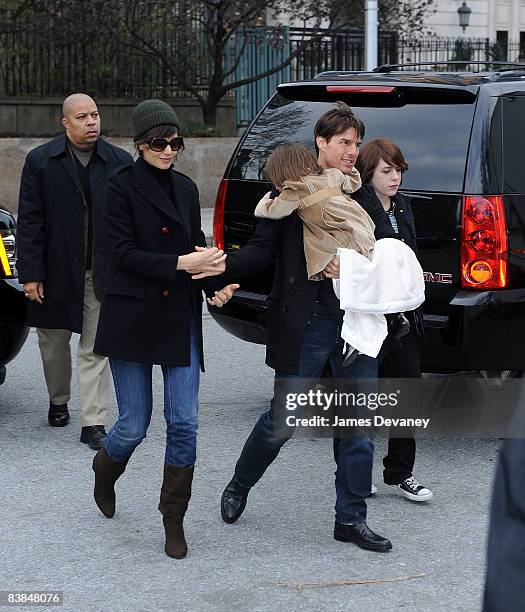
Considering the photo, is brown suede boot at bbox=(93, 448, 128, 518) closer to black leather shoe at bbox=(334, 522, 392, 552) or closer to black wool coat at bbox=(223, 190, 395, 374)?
black wool coat at bbox=(223, 190, 395, 374)

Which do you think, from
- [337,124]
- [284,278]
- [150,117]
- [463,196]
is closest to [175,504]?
[284,278]

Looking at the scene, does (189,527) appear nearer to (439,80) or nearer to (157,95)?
(439,80)

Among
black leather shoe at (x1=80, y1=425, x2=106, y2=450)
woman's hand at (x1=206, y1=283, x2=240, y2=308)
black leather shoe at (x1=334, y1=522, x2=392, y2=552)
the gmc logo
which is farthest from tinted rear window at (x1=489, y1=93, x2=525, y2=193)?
black leather shoe at (x1=80, y1=425, x2=106, y2=450)

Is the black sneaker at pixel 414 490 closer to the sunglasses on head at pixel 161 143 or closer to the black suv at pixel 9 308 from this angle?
the sunglasses on head at pixel 161 143

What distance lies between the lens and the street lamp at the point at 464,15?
3403 cm

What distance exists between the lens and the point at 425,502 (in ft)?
17.1

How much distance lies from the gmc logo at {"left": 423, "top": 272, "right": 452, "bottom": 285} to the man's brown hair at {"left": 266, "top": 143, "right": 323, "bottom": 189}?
1129 mm

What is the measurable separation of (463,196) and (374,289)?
1.11 metres

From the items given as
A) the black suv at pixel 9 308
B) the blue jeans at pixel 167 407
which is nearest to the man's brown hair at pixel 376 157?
the blue jeans at pixel 167 407

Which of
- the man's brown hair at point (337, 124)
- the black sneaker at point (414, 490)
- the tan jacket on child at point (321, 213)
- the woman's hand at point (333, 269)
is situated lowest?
the black sneaker at point (414, 490)

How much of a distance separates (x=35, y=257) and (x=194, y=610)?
2.52 m

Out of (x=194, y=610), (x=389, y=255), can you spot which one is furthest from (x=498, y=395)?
(x=194, y=610)

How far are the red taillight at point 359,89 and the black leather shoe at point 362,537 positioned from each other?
7.18 ft

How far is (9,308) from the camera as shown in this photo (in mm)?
6359
